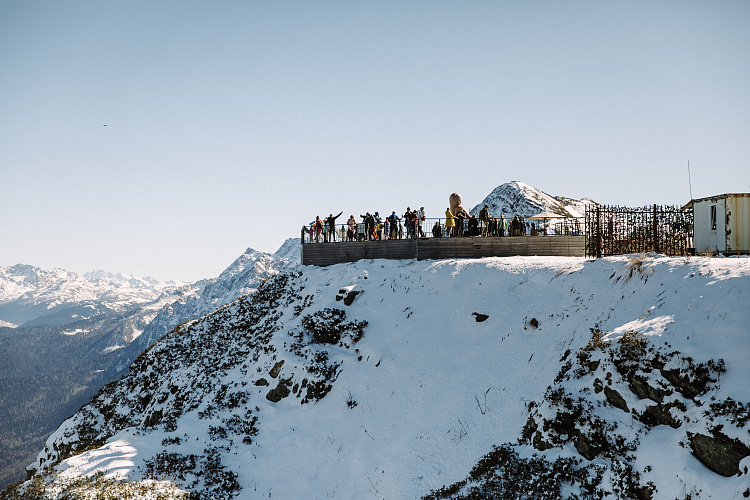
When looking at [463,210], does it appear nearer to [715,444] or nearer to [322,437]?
[322,437]

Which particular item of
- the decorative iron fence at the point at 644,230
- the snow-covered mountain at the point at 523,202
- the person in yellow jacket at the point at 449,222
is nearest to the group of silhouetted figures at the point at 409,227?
the person in yellow jacket at the point at 449,222

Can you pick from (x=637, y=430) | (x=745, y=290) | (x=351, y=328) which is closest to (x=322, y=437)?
(x=351, y=328)

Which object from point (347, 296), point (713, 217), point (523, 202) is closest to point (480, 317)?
point (347, 296)

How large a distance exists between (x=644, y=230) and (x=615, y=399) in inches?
581

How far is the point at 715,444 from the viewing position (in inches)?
410

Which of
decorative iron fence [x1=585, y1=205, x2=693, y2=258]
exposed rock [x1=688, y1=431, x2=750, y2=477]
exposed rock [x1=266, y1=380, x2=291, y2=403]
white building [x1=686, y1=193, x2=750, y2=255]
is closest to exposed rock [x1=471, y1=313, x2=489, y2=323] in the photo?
decorative iron fence [x1=585, y1=205, x2=693, y2=258]

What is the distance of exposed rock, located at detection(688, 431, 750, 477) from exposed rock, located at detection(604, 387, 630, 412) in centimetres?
191

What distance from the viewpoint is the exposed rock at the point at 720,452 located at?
394 inches

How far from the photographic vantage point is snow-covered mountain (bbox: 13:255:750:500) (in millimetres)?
11664

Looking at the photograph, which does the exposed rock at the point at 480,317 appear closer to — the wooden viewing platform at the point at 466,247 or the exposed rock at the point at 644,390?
the wooden viewing platform at the point at 466,247

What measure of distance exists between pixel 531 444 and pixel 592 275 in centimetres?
805

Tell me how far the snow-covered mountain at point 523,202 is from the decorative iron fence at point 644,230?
74.6 meters

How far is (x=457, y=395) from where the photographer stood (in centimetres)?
1730

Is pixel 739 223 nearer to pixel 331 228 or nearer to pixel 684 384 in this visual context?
pixel 684 384
